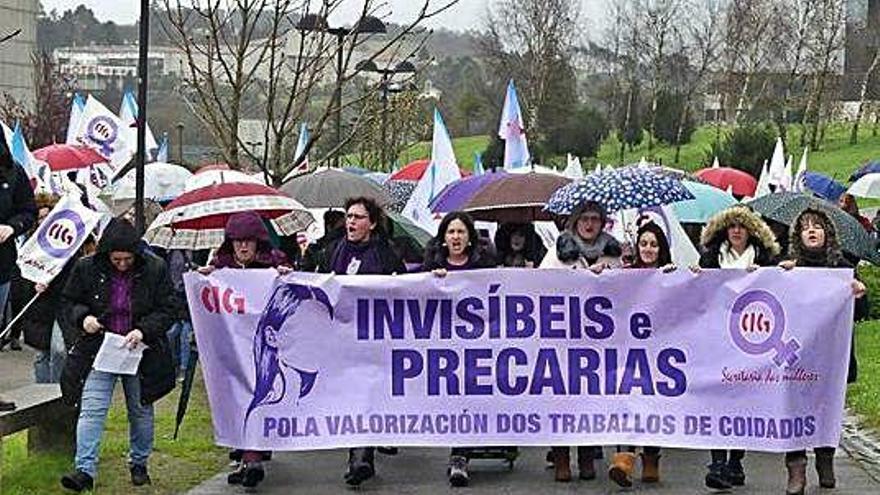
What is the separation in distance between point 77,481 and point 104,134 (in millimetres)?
13237

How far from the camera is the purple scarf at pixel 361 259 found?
34.5ft

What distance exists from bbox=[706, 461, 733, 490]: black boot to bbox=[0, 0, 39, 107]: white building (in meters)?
74.6

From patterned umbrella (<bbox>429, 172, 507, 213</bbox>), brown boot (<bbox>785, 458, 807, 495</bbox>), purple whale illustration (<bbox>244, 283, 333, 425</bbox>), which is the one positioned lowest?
brown boot (<bbox>785, 458, 807, 495</bbox>)

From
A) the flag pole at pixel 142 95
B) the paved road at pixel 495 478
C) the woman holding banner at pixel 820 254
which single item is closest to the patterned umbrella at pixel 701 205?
the paved road at pixel 495 478

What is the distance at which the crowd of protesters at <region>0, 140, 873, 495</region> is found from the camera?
9594 mm

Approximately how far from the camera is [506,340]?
33.4 feet

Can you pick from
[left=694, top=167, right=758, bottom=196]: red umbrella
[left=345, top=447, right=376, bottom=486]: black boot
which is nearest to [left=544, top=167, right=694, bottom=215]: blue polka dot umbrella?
[left=345, top=447, right=376, bottom=486]: black boot

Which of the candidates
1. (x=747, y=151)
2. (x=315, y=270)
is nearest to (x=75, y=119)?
(x=315, y=270)

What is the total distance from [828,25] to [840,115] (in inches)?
388

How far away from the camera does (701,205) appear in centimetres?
1652

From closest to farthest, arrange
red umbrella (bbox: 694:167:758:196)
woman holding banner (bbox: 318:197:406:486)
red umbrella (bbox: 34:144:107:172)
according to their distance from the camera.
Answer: woman holding banner (bbox: 318:197:406:486), red umbrella (bbox: 34:144:107:172), red umbrella (bbox: 694:167:758:196)

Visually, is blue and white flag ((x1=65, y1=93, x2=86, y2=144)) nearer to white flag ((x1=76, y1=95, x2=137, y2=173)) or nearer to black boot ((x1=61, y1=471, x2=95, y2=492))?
white flag ((x1=76, y1=95, x2=137, y2=173))

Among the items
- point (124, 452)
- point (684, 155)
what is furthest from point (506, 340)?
point (684, 155)

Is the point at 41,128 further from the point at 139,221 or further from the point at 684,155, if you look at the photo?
the point at 139,221
